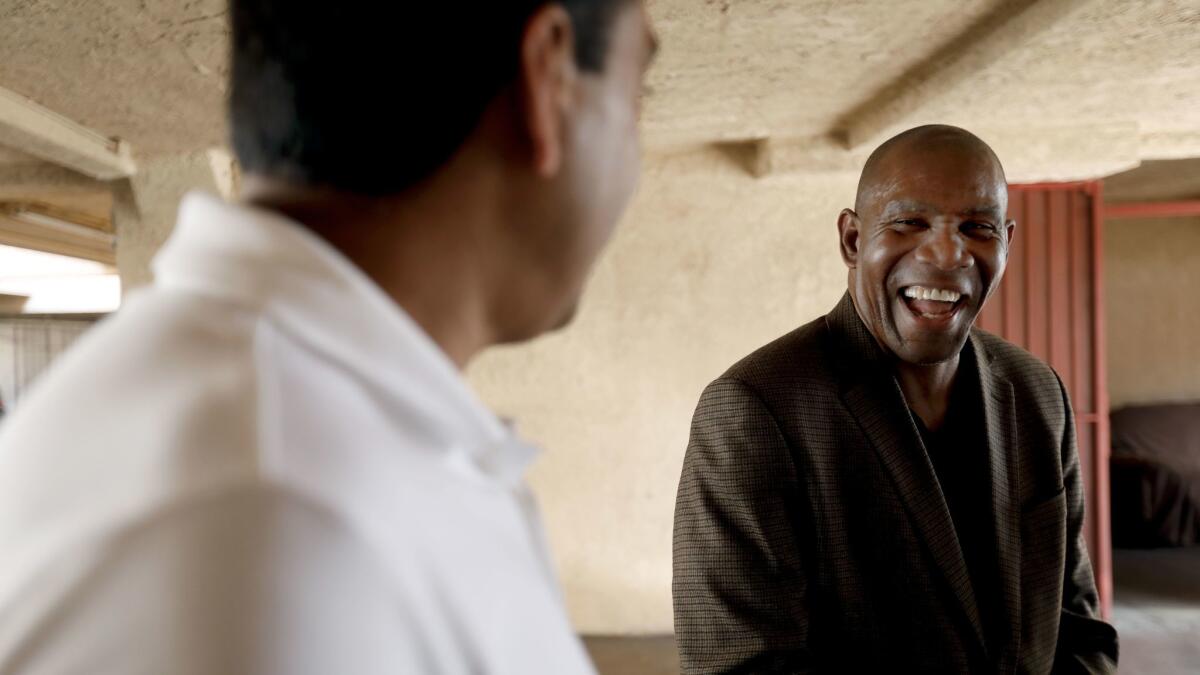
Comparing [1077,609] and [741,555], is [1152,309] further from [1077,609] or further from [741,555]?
[741,555]

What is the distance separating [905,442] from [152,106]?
331cm

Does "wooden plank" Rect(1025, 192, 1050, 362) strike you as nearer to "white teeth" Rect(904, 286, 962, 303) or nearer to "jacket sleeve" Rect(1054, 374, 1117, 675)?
"jacket sleeve" Rect(1054, 374, 1117, 675)

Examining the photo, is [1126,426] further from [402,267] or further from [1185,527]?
[402,267]

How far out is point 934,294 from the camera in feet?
5.20

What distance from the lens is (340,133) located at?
498mm

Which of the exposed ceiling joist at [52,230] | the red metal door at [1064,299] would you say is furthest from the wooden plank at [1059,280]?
the exposed ceiling joist at [52,230]

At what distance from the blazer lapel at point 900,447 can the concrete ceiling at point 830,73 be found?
0.82 meters

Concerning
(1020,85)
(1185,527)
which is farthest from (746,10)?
(1185,527)

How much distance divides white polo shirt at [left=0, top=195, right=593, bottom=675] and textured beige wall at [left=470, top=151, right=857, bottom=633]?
13.1 feet

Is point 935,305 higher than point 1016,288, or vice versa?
point 1016,288

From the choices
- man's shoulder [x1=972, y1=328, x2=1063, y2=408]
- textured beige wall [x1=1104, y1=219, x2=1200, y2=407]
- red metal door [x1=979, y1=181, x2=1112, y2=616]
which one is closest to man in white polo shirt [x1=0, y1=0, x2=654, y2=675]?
man's shoulder [x1=972, y1=328, x2=1063, y2=408]

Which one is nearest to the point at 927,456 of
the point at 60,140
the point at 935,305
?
the point at 935,305

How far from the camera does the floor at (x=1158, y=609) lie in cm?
424

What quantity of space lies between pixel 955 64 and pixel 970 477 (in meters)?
1.96
